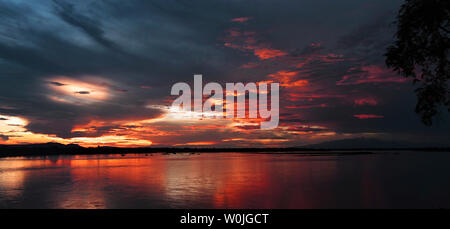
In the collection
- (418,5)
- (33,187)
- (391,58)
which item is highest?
(418,5)

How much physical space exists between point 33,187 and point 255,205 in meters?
23.9

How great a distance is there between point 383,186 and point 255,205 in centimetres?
1750

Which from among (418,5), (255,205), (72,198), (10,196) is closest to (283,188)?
(255,205)

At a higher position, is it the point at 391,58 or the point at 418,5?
the point at 418,5

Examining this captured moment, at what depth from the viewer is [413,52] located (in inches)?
665

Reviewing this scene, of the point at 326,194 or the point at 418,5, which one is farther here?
the point at 326,194

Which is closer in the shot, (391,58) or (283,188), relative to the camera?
(391,58)

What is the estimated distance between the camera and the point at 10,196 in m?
28.9

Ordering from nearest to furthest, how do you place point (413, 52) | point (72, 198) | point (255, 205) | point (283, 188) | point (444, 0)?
point (444, 0)
point (413, 52)
point (255, 205)
point (72, 198)
point (283, 188)
